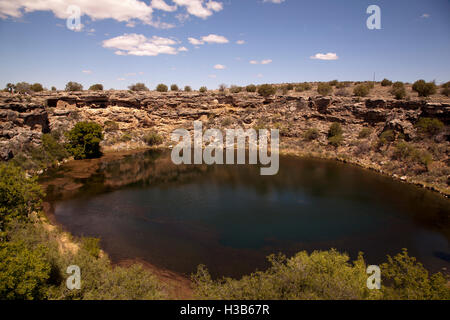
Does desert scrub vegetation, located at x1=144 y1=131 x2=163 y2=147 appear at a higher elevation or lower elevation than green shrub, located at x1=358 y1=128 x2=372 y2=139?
lower

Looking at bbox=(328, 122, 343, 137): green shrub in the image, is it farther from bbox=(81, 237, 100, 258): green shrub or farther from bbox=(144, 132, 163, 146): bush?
bbox=(81, 237, 100, 258): green shrub

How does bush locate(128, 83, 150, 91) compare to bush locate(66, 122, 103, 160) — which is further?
bush locate(128, 83, 150, 91)

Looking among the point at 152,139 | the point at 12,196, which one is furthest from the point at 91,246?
the point at 152,139

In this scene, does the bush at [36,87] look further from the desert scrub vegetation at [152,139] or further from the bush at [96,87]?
the desert scrub vegetation at [152,139]

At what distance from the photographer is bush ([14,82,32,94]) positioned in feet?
144

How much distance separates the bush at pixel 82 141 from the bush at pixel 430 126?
151 ft

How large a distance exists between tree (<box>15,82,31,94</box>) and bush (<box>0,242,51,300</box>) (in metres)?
46.6

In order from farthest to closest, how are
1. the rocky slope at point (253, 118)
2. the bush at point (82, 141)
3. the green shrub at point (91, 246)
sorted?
the bush at point (82, 141) < the rocky slope at point (253, 118) < the green shrub at point (91, 246)

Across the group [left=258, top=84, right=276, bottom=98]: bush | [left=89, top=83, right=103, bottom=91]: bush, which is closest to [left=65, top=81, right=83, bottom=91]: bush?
[left=89, top=83, right=103, bottom=91]: bush

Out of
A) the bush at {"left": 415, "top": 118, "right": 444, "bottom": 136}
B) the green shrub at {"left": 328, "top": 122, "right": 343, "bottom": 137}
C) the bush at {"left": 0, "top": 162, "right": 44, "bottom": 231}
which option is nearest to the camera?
the bush at {"left": 0, "top": 162, "right": 44, "bottom": 231}

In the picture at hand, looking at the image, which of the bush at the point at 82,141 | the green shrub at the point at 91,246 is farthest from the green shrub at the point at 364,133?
the bush at the point at 82,141

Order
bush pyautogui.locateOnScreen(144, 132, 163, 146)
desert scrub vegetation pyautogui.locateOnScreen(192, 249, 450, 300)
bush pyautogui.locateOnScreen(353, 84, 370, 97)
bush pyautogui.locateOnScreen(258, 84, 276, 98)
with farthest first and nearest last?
bush pyautogui.locateOnScreen(258, 84, 276, 98) → bush pyautogui.locateOnScreen(144, 132, 163, 146) → bush pyautogui.locateOnScreen(353, 84, 370, 97) → desert scrub vegetation pyautogui.locateOnScreen(192, 249, 450, 300)

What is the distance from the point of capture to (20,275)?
8.48 m

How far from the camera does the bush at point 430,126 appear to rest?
3205cm
